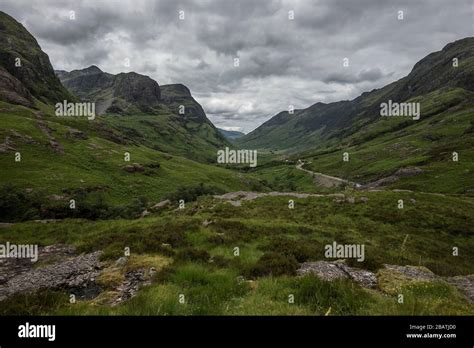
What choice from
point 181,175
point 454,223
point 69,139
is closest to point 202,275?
point 454,223

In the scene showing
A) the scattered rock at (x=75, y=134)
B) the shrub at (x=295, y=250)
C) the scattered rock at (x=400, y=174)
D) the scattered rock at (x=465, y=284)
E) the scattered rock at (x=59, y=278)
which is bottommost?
the scattered rock at (x=465, y=284)

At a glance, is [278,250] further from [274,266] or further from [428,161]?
[428,161]

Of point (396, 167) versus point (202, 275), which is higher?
point (396, 167)

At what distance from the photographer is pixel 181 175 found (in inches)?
4601

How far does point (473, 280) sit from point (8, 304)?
20846 mm

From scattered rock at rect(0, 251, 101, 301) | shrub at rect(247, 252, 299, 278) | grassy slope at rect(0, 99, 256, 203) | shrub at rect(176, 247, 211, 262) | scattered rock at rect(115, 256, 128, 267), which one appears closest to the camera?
scattered rock at rect(0, 251, 101, 301)

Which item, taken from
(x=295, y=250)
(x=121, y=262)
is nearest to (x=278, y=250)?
(x=295, y=250)

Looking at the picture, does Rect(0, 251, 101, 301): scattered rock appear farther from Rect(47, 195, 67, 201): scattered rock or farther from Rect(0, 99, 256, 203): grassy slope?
Rect(0, 99, 256, 203): grassy slope

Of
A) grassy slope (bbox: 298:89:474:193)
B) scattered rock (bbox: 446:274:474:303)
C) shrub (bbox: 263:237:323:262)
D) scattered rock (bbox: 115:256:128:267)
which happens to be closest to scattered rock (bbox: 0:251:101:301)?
scattered rock (bbox: 115:256:128:267)

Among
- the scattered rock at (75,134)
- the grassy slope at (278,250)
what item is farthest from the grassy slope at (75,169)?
the grassy slope at (278,250)

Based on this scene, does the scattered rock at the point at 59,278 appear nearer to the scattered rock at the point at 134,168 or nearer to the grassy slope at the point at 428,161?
the scattered rock at the point at 134,168

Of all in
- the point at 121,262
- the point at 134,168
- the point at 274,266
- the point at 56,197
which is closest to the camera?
the point at 274,266
